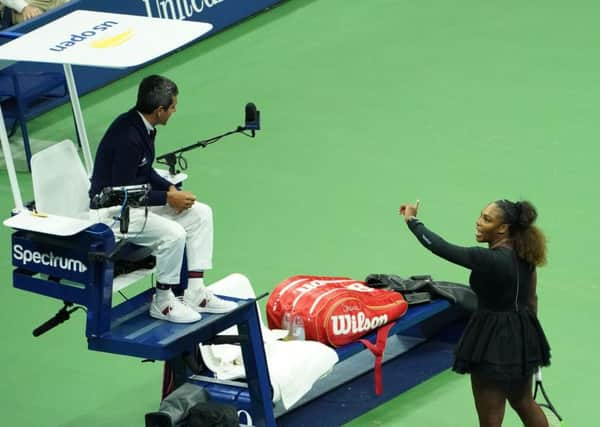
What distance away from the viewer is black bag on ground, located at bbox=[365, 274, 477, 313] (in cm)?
966

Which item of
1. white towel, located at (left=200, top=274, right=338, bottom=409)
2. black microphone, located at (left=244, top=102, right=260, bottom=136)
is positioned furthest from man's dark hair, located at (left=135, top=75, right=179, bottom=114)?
white towel, located at (left=200, top=274, right=338, bottom=409)

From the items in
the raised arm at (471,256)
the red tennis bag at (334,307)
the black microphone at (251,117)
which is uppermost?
the black microphone at (251,117)

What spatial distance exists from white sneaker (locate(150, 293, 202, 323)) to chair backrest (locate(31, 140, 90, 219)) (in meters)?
0.92

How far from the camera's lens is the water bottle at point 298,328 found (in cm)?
916

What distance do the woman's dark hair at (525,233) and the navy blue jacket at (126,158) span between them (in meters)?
2.02

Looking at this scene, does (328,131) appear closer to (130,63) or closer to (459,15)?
(459,15)

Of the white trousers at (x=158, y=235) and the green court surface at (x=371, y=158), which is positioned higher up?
the white trousers at (x=158, y=235)

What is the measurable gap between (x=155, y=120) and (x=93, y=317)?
1.25 meters

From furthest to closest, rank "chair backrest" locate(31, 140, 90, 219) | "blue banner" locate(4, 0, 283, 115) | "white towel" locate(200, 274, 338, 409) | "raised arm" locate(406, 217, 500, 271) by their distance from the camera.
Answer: "blue banner" locate(4, 0, 283, 115)
"white towel" locate(200, 274, 338, 409)
"chair backrest" locate(31, 140, 90, 219)
"raised arm" locate(406, 217, 500, 271)

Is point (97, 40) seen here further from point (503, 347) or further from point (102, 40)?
point (503, 347)

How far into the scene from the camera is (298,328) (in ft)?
30.1

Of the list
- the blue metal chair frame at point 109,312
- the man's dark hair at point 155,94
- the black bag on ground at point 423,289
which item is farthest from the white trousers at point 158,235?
the black bag on ground at point 423,289

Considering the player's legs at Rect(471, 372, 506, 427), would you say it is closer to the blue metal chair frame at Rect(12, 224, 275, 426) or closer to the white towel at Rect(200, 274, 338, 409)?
the white towel at Rect(200, 274, 338, 409)

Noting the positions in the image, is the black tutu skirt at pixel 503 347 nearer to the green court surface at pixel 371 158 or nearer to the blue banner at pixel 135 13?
the green court surface at pixel 371 158
